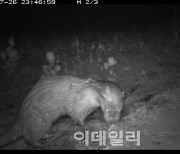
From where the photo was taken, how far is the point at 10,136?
12.2 feet

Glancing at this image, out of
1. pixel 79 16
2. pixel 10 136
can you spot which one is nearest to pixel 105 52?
pixel 79 16

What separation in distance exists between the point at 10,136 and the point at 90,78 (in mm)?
1458

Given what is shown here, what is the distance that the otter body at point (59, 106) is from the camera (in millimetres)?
3541

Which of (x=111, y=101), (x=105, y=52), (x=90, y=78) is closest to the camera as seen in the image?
(x=111, y=101)

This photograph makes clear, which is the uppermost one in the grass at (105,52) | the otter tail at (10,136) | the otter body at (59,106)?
the grass at (105,52)

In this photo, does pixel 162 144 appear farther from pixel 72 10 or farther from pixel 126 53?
pixel 72 10

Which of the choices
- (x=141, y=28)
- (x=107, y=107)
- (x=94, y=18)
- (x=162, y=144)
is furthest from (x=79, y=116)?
(x=94, y=18)

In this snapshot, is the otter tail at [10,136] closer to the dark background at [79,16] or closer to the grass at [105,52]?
the grass at [105,52]

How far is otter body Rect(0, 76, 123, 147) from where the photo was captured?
3.54 meters

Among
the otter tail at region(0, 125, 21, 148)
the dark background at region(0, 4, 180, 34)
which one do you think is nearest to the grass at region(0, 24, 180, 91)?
the dark background at region(0, 4, 180, 34)

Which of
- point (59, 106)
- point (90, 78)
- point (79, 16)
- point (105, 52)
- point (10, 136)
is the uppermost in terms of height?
point (79, 16)

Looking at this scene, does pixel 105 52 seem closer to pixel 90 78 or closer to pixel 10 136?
pixel 90 78

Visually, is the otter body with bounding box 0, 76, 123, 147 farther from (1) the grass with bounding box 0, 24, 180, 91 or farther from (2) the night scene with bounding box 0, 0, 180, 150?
(1) the grass with bounding box 0, 24, 180, 91

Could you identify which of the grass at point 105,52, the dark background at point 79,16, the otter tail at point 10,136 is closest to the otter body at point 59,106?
the otter tail at point 10,136
